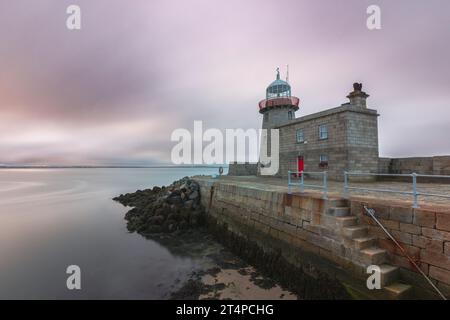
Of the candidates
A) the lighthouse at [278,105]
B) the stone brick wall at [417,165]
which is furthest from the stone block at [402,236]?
the lighthouse at [278,105]

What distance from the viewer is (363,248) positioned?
4.95m

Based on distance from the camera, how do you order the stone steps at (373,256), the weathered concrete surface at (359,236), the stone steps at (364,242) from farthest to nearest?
the stone steps at (364,242) < the stone steps at (373,256) < the weathered concrete surface at (359,236)

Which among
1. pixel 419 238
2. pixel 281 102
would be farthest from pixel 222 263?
pixel 281 102

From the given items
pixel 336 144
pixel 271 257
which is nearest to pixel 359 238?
pixel 271 257

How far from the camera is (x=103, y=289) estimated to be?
7.27 metres

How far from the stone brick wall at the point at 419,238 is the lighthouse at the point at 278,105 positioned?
1511cm

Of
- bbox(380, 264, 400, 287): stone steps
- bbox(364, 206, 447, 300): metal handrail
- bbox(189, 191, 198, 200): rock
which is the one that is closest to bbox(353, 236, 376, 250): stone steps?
bbox(364, 206, 447, 300): metal handrail

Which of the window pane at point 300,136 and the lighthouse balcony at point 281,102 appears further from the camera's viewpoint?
the lighthouse balcony at point 281,102

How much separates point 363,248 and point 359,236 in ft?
1.04

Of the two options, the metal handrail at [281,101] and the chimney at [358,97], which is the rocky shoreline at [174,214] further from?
the chimney at [358,97]

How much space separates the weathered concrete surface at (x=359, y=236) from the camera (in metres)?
4.18

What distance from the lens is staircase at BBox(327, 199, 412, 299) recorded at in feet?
14.3
